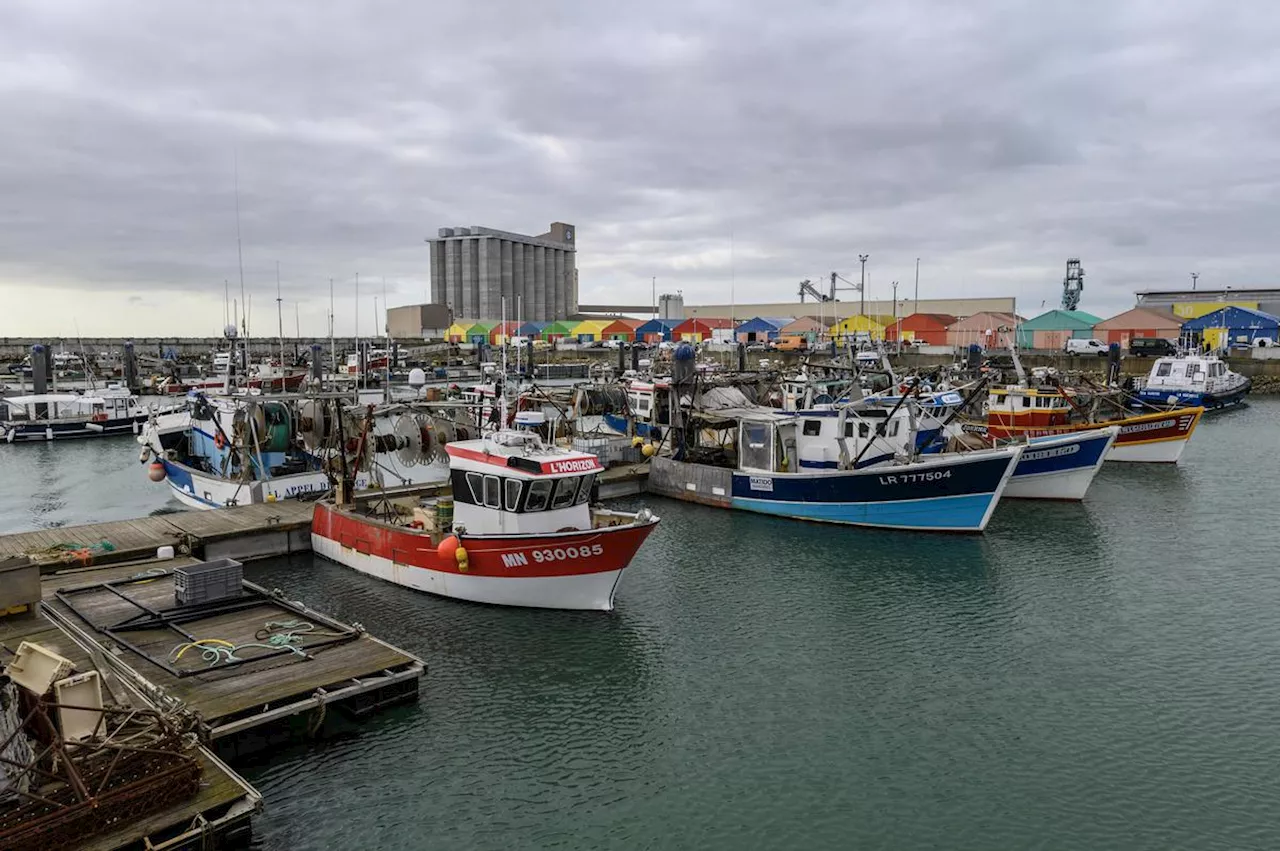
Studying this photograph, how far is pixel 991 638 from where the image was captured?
51.9 ft

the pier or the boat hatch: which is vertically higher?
the boat hatch

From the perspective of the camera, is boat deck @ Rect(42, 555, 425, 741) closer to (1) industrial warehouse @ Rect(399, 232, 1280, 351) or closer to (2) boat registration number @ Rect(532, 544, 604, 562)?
(2) boat registration number @ Rect(532, 544, 604, 562)

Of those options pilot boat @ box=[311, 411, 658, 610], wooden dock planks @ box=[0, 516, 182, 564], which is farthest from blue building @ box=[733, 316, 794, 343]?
pilot boat @ box=[311, 411, 658, 610]

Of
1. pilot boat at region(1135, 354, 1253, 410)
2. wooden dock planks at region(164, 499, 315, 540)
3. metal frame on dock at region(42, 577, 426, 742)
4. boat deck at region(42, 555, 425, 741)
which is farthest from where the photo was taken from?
pilot boat at region(1135, 354, 1253, 410)

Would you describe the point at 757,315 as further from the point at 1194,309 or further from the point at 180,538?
the point at 180,538

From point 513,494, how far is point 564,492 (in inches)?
39.2

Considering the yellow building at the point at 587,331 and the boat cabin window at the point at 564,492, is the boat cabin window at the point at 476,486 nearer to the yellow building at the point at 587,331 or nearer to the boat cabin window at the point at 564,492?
the boat cabin window at the point at 564,492

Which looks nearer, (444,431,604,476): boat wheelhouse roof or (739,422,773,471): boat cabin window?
(444,431,604,476): boat wheelhouse roof

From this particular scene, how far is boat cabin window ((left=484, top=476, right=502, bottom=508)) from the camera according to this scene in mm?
16219

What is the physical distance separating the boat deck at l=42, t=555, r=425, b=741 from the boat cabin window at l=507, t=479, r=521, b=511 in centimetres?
377

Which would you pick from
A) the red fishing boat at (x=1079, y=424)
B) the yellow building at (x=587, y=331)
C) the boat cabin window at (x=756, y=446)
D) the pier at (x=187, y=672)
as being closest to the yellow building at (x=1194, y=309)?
the red fishing boat at (x=1079, y=424)

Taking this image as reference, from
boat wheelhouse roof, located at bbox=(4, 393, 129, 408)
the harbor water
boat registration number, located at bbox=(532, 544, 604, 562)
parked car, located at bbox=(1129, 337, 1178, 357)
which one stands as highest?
parked car, located at bbox=(1129, 337, 1178, 357)

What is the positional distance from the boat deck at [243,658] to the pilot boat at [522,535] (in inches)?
122

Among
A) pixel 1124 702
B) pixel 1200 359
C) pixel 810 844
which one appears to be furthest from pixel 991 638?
pixel 1200 359
